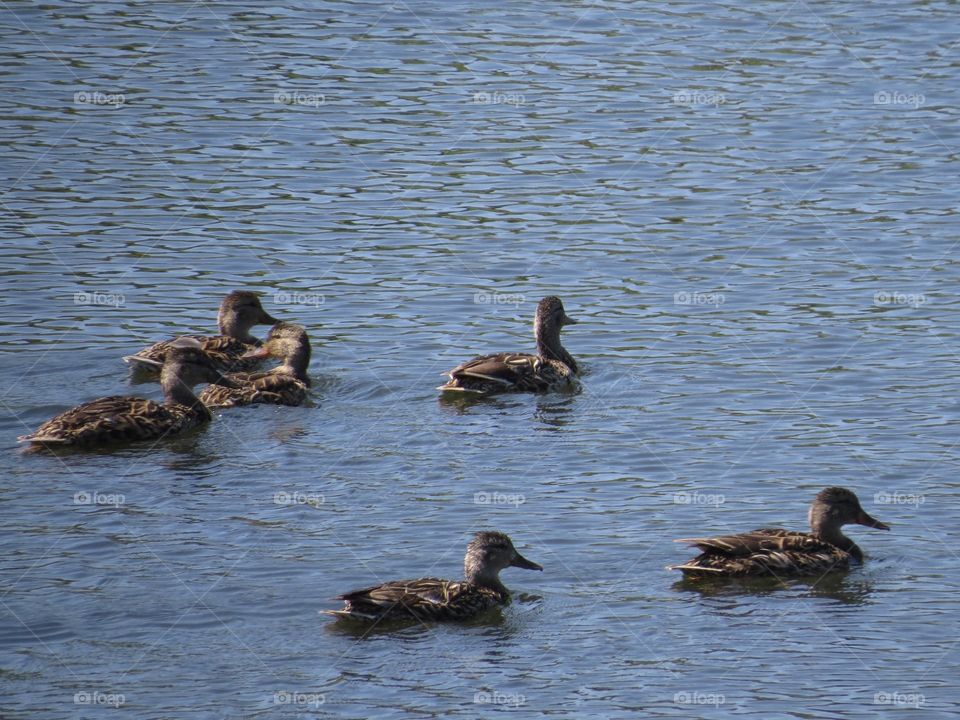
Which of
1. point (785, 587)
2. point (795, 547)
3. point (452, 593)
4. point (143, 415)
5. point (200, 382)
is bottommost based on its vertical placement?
point (785, 587)

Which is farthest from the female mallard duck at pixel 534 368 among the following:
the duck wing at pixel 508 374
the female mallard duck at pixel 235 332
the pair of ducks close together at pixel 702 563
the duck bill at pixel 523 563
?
the duck bill at pixel 523 563

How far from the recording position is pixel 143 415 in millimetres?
16297

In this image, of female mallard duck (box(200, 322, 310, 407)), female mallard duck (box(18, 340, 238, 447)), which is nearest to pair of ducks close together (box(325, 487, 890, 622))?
female mallard duck (box(18, 340, 238, 447))

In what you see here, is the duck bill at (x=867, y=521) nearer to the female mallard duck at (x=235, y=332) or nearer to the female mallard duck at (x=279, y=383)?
the female mallard duck at (x=279, y=383)

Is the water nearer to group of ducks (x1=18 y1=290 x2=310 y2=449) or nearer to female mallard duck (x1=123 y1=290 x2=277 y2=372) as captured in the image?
group of ducks (x1=18 y1=290 x2=310 y2=449)

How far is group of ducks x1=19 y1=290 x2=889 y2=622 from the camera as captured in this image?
41.0 ft

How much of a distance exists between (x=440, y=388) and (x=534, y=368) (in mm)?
989

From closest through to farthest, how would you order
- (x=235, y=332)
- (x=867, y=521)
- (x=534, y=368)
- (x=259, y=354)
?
1. (x=867, y=521)
2. (x=534, y=368)
3. (x=259, y=354)
4. (x=235, y=332)

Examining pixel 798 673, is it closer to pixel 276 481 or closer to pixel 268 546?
pixel 268 546

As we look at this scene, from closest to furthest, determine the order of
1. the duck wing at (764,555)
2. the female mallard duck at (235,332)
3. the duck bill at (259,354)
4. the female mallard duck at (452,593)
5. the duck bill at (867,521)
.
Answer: the female mallard duck at (452,593) < the duck wing at (764,555) < the duck bill at (867,521) < the female mallard duck at (235,332) < the duck bill at (259,354)

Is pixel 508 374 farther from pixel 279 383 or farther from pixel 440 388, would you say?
pixel 279 383

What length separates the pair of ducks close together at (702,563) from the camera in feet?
40.3

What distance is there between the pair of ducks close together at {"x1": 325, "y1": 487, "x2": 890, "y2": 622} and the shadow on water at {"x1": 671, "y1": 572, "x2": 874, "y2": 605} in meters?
0.06

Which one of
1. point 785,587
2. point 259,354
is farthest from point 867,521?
point 259,354
